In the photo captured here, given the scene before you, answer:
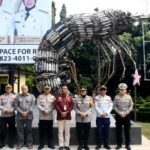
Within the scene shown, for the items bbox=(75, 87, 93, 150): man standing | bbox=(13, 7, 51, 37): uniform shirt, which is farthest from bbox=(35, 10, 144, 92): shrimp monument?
bbox=(13, 7, 51, 37): uniform shirt

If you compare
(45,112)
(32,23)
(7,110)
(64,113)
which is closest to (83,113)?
(64,113)

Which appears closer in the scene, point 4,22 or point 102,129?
point 102,129

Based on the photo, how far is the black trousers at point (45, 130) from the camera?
387 inches

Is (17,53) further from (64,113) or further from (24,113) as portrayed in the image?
(64,113)

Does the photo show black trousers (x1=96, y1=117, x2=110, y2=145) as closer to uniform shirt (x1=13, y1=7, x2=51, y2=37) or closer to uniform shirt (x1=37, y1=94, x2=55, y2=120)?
uniform shirt (x1=37, y1=94, x2=55, y2=120)

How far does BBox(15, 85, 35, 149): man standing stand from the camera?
32.1ft

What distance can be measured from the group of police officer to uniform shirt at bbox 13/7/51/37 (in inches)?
232

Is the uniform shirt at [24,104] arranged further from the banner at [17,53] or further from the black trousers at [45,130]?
the banner at [17,53]

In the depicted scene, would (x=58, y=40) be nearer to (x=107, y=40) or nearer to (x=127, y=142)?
(x=107, y=40)

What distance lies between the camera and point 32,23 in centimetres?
1561

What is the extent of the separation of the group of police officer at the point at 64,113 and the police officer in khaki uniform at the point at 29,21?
5.94m

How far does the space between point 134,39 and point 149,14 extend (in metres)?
15.5

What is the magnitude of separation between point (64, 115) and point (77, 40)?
252 centimetres

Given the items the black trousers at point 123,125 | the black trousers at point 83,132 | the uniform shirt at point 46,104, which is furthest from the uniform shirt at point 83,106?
the black trousers at point 123,125
